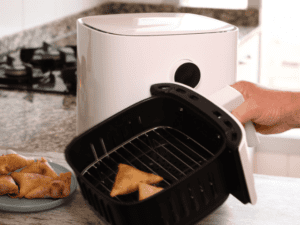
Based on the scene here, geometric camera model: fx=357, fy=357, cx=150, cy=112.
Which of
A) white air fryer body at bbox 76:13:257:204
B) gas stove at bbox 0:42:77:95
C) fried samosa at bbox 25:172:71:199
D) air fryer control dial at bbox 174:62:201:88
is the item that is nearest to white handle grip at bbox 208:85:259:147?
white air fryer body at bbox 76:13:257:204

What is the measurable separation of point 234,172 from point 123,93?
9.2 inches

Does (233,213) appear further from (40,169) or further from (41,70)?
(41,70)

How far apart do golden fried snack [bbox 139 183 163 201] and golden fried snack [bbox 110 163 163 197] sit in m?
0.02

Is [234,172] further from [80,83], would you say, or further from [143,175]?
[80,83]

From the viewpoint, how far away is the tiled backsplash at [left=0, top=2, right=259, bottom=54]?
165 cm

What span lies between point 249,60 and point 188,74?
1.58 metres

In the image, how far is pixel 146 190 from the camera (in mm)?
448

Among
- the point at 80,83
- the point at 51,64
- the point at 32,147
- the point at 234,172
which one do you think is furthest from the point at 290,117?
the point at 51,64

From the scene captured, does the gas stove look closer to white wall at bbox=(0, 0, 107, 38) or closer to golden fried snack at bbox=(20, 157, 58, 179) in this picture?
white wall at bbox=(0, 0, 107, 38)

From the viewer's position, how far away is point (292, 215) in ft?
1.81

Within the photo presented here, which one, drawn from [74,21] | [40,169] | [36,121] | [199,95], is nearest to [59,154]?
[40,169]

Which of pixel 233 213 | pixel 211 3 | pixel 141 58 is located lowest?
pixel 233 213

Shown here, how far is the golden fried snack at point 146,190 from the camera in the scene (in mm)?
442

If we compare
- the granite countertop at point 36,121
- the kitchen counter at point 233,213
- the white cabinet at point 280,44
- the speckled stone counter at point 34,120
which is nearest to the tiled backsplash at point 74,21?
the speckled stone counter at point 34,120
